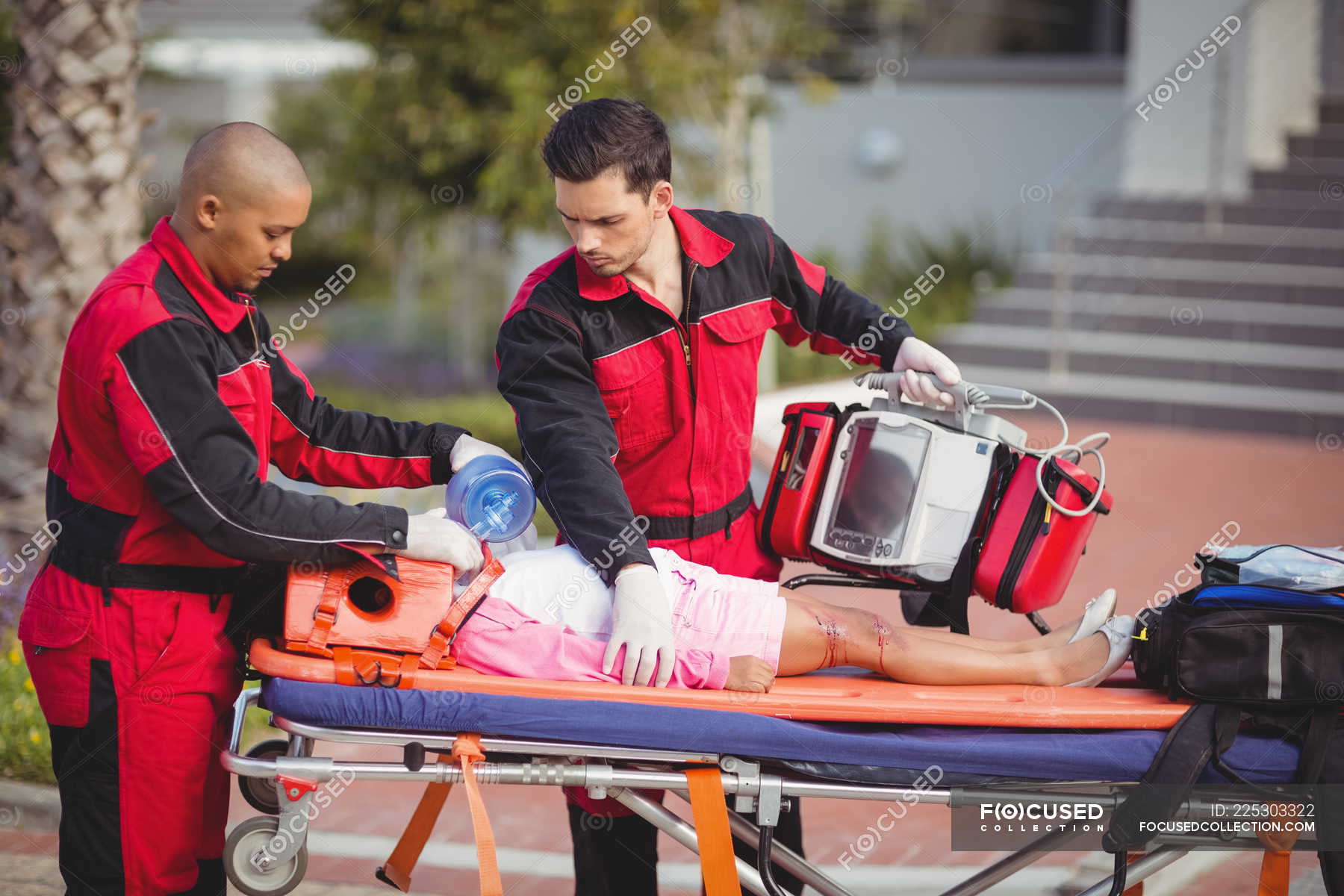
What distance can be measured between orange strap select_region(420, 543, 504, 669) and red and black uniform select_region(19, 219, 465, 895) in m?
0.18

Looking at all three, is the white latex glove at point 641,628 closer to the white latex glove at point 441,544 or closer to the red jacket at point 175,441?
the white latex glove at point 441,544

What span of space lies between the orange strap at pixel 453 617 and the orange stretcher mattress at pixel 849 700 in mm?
35

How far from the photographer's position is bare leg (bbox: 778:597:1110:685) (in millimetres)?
2820

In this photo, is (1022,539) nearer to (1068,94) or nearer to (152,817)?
(152,817)

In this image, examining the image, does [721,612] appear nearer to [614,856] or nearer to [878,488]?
[878,488]

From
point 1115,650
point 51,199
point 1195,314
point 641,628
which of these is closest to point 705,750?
point 641,628

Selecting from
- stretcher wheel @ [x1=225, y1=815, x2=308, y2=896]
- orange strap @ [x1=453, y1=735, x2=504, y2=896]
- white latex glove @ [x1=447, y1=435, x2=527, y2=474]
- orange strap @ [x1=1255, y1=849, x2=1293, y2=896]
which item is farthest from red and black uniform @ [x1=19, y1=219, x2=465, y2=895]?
orange strap @ [x1=1255, y1=849, x2=1293, y2=896]

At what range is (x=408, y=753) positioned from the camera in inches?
98.2

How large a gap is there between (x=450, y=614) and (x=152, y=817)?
680mm

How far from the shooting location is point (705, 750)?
8.17ft

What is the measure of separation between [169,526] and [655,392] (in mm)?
1049

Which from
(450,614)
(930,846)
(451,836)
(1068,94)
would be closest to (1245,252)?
(1068,94)

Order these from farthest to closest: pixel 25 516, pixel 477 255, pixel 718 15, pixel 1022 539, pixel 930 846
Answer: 1. pixel 477 255
2. pixel 718 15
3. pixel 25 516
4. pixel 930 846
5. pixel 1022 539

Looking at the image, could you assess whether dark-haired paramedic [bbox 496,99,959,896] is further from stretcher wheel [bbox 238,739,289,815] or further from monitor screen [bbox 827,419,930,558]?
stretcher wheel [bbox 238,739,289,815]
